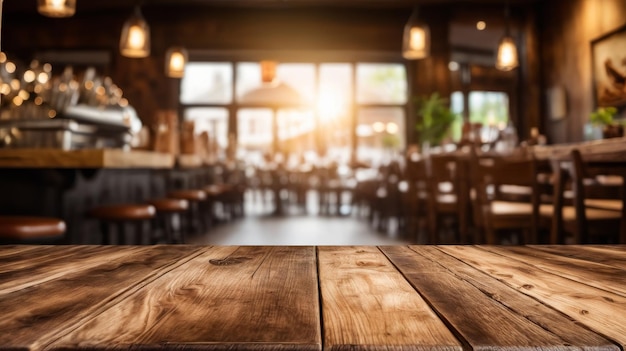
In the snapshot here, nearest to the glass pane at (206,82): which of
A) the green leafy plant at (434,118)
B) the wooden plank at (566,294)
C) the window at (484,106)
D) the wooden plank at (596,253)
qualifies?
the green leafy plant at (434,118)

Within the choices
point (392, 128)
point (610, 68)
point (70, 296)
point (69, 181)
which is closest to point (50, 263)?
point (70, 296)

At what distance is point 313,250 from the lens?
1082 mm

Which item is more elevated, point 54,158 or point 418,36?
point 418,36

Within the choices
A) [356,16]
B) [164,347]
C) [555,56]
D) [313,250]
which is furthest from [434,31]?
[164,347]

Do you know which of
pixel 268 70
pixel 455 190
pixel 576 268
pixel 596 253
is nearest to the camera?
pixel 576 268

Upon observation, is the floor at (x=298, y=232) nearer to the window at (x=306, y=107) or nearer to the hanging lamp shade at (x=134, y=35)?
the hanging lamp shade at (x=134, y=35)

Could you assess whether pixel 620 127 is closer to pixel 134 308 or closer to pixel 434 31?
pixel 134 308

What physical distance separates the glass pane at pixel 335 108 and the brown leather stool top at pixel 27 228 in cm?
900

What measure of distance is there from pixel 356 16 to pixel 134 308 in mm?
9137

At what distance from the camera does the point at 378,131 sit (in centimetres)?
1125

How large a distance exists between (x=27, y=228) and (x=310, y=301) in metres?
1.79

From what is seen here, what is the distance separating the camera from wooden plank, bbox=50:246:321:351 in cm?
48

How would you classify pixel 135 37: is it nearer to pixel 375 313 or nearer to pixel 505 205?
pixel 505 205

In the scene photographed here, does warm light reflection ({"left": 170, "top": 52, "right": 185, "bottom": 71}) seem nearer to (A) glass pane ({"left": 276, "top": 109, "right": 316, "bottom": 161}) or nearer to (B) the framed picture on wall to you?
(A) glass pane ({"left": 276, "top": 109, "right": 316, "bottom": 161})
